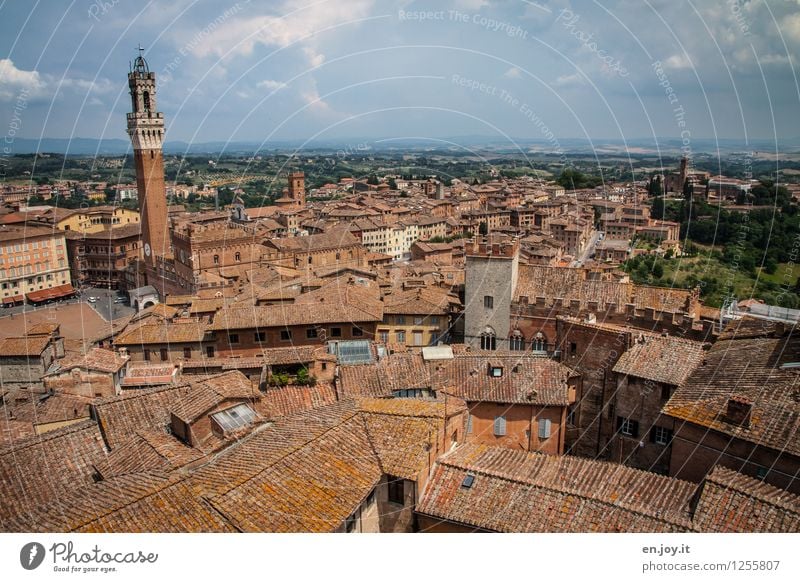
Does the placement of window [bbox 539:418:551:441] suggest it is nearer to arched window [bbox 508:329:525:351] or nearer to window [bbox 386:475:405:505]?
arched window [bbox 508:329:525:351]

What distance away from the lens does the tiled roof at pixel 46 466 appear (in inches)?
355

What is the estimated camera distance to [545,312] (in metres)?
17.6

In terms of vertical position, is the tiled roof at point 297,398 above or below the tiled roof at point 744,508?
below

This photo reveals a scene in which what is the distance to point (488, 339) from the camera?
18375 millimetres

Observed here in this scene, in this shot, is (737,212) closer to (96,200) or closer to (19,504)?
(19,504)

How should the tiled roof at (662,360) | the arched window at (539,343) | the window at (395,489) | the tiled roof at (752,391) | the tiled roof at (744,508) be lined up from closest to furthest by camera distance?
the tiled roof at (744,508) < the window at (395,489) < the tiled roof at (752,391) < the tiled roof at (662,360) < the arched window at (539,343)

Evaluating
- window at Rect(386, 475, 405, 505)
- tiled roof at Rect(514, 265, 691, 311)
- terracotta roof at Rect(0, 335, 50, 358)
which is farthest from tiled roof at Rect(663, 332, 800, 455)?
terracotta roof at Rect(0, 335, 50, 358)

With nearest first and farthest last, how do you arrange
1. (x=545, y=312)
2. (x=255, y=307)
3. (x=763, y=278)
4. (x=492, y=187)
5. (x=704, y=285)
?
1. (x=545, y=312)
2. (x=255, y=307)
3. (x=763, y=278)
4. (x=704, y=285)
5. (x=492, y=187)

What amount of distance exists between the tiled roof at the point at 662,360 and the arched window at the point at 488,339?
5175 millimetres

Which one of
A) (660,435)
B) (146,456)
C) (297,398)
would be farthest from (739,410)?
(146,456)

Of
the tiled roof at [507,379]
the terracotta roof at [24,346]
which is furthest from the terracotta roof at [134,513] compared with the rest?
the terracotta roof at [24,346]

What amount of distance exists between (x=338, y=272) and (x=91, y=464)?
2057 centimetres

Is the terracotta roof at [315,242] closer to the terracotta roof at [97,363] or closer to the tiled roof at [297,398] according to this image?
the terracotta roof at [97,363]
